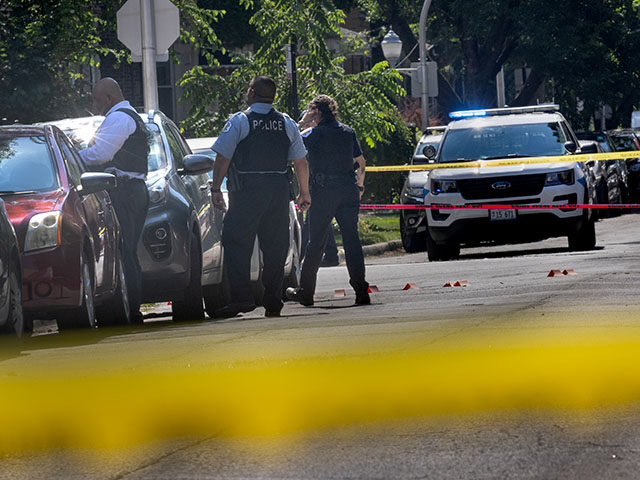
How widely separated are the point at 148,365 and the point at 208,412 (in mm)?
1633

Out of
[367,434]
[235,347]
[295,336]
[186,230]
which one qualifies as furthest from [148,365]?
[186,230]

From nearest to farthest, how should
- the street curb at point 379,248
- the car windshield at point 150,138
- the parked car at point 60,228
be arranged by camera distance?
1. the parked car at point 60,228
2. the car windshield at point 150,138
3. the street curb at point 379,248

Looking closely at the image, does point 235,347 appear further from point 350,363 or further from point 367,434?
point 367,434

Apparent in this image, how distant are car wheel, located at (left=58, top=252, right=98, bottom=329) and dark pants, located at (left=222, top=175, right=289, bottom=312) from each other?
145 cm

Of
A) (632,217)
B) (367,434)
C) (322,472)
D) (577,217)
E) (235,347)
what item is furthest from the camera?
(632,217)

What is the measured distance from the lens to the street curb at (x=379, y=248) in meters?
24.8

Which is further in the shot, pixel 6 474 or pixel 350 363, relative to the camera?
pixel 350 363

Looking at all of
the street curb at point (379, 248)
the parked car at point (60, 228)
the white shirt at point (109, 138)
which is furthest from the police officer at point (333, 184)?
the street curb at point (379, 248)

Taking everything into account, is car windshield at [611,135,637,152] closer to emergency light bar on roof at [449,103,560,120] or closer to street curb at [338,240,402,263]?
street curb at [338,240,402,263]

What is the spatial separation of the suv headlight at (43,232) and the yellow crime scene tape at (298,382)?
2.99 ft

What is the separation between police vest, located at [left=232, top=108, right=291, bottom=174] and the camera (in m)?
12.0

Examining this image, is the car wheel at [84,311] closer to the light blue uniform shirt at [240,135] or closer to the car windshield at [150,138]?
the light blue uniform shirt at [240,135]

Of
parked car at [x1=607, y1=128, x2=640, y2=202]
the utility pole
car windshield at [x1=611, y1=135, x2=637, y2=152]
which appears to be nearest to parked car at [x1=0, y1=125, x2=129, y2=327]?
the utility pole

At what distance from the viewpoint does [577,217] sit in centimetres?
1936
